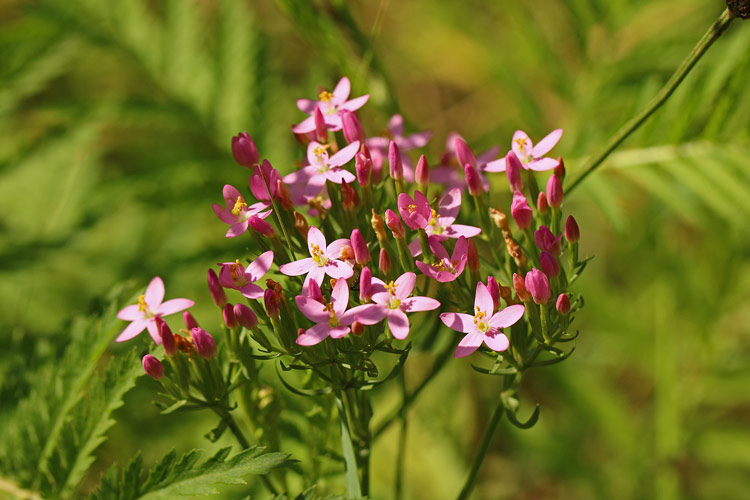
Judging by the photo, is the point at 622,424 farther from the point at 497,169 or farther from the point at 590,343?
the point at 497,169

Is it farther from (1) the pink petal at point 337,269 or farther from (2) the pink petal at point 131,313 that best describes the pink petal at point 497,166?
(2) the pink petal at point 131,313

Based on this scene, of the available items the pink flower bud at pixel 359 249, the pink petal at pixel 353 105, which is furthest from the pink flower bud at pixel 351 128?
the pink flower bud at pixel 359 249

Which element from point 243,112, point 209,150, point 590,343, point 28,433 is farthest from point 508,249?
point 590,343

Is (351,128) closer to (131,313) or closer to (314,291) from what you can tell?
(314,291)

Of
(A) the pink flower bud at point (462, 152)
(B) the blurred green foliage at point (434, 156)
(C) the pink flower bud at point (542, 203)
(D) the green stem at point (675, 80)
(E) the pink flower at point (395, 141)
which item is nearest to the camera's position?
(D) the green stem at point (675, 80)

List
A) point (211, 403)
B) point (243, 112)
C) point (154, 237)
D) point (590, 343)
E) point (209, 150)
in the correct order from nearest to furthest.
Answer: point (211, 403) → point (243, 112) → point (209, 150) → point (154, 237) → point (590, 343)

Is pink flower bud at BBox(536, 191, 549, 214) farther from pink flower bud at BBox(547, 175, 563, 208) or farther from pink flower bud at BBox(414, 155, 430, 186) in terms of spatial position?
pink flower bud at BBox(414, 155, 430, 186)

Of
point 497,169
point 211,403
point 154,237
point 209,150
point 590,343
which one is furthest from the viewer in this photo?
point 590,343
